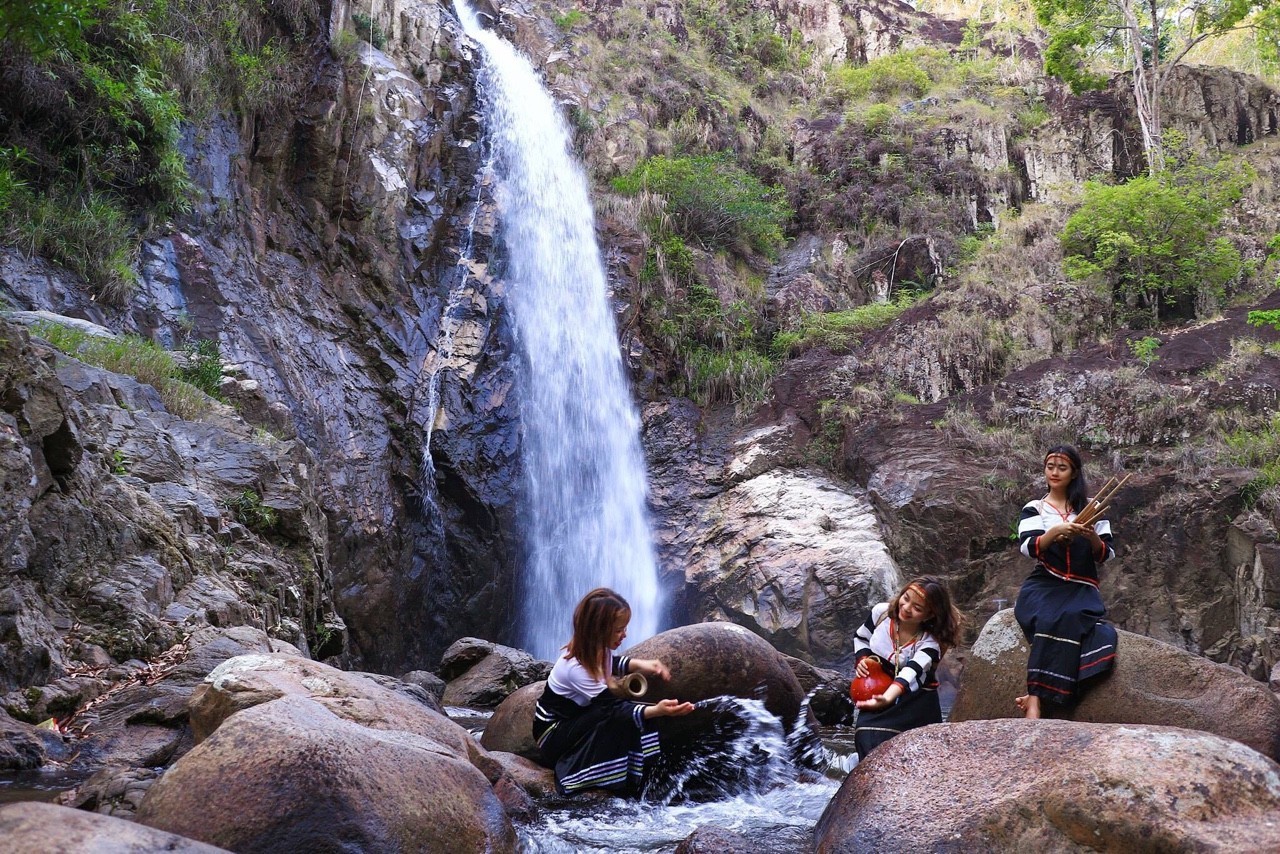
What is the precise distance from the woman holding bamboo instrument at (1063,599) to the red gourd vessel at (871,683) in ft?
3.13

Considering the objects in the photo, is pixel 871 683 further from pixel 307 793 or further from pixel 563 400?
pixel 563 400

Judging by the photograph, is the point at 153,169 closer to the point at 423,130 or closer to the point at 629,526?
the point at 423,130

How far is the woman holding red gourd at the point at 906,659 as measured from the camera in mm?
5062

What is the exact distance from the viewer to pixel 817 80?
29.7m

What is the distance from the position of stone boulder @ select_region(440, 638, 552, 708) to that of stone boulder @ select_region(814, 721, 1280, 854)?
20.0 feet

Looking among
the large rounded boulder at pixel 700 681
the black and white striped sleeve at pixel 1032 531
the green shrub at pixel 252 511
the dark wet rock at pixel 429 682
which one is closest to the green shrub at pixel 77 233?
the green shrub at pixel 252 511

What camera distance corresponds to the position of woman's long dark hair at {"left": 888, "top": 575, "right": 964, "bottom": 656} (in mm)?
5113

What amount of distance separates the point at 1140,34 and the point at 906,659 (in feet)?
82.1

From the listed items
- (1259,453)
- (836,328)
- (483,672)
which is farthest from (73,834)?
(836,328)

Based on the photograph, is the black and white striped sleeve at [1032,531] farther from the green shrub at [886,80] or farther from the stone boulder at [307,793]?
the green shrub at [886,80]

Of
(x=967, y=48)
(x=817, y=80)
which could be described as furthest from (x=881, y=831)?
(x=967, y=48)

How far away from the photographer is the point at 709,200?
21547mm

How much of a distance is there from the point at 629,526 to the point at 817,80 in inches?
768

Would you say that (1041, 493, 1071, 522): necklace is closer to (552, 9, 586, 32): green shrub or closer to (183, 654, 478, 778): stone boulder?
(183, 654, 478, 778): stone boulder
